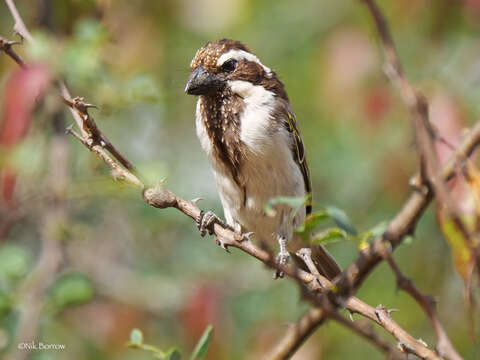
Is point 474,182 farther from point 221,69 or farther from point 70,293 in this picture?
point 221,69

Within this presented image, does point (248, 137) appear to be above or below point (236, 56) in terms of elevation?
below

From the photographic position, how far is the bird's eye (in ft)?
12.9

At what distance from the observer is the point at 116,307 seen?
588 cm

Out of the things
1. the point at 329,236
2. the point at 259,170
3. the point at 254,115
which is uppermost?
the point at 254,115

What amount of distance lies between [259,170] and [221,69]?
602mm

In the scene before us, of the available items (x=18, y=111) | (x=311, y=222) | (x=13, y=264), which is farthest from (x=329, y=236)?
(x=18, y=111)

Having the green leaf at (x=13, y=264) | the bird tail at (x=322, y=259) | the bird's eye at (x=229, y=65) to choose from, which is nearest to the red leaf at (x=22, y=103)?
the green leaf at (x=13, y=264)

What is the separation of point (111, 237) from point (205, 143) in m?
2.85

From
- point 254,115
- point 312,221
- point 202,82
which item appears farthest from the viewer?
point 254,115

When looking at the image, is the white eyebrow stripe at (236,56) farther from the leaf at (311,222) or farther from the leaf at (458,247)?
the leaf at (458,247)

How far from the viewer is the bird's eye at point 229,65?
3.93 m

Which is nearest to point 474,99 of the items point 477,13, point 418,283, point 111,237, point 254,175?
point 418,283

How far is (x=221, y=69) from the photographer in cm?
391

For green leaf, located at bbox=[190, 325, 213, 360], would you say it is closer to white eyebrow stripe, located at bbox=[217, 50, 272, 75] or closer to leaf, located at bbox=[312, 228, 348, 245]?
leaf, located at bbox=[312, 228, 348, 245]
